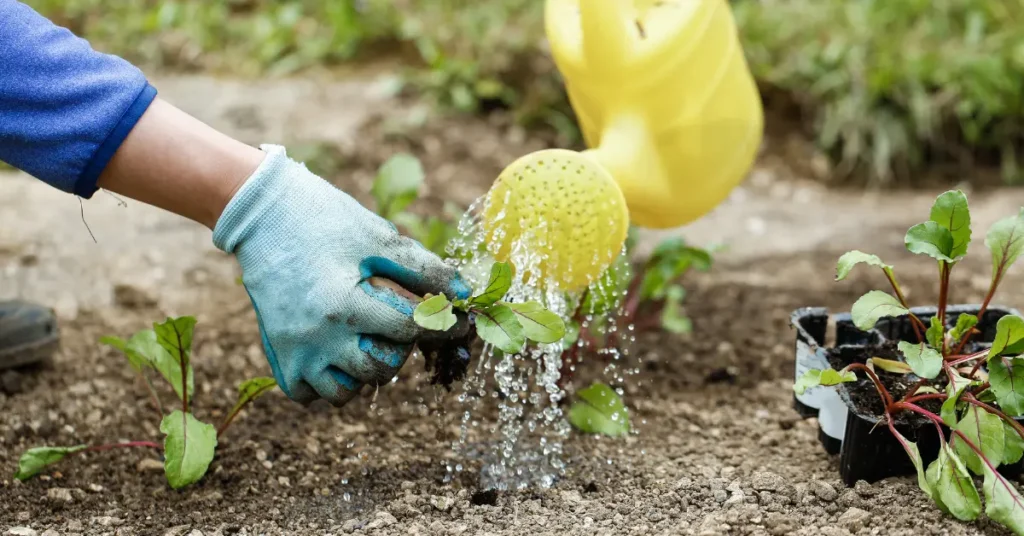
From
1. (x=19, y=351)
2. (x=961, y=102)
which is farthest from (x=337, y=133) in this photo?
(x=961, y=102)

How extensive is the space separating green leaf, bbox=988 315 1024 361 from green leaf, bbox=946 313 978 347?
0.21 feet

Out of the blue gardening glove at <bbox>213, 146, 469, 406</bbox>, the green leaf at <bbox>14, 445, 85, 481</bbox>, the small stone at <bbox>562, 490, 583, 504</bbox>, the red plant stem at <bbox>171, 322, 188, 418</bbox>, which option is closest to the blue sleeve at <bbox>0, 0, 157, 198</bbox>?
the blue gardening glove at <bbox>213, 146, 469, 406</bbox>

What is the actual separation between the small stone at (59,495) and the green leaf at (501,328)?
0.64m

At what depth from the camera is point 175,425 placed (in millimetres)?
1333

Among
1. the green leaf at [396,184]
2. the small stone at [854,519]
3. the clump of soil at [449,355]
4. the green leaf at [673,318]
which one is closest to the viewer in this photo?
the small stone at [854,519]

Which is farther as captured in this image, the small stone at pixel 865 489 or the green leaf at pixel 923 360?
the small stone at pixel 865 489

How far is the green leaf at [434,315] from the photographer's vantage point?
1162 millimetres

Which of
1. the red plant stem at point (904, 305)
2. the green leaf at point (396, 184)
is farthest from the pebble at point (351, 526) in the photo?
the red plant stem at point (904, 305)

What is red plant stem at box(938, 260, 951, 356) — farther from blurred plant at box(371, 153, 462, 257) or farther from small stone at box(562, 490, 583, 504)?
blurred plant at box(371, 153, 462, 257)

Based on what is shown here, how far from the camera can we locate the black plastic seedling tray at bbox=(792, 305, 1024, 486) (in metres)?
1.25

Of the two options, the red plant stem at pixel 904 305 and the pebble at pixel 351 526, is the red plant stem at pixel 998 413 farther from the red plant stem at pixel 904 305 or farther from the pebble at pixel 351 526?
the pebble at pixel 351 526

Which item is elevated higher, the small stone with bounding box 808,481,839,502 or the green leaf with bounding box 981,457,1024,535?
the green leaf with bounding box 981,457,1024,535

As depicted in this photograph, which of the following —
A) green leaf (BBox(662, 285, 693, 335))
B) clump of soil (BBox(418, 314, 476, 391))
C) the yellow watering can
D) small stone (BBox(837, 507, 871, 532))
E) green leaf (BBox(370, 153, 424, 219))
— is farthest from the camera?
green leaf (BBox(662, 285, 693, 335))

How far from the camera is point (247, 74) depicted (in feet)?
11.7
